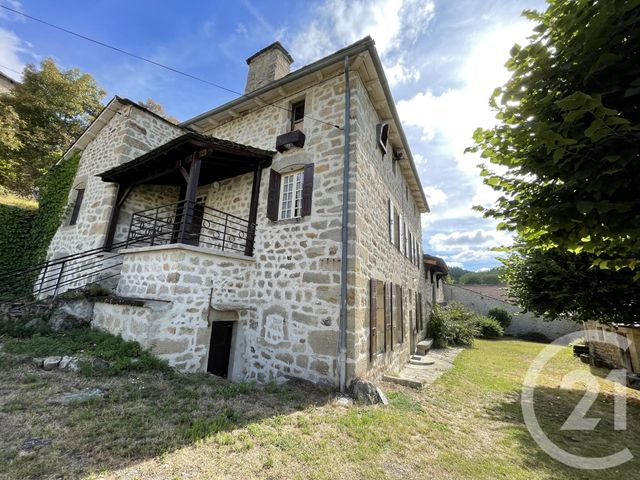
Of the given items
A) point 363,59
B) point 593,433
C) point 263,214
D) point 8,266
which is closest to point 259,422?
point 263,214

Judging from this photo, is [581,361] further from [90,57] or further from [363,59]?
[90,57]

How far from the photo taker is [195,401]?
4.01 metres

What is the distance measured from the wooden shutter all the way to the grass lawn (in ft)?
4.93

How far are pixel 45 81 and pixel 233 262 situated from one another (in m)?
20.8

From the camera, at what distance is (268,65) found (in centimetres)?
933

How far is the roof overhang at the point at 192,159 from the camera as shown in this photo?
6156 mm

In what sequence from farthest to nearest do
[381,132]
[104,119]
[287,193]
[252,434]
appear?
[104,119] < [381,132] < [287,193] < [252,434]

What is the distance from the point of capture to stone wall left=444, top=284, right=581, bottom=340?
21.7 m

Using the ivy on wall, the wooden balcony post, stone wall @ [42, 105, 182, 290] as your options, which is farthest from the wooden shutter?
the ivy on wall

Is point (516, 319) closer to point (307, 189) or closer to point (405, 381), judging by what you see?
point (405, 381)

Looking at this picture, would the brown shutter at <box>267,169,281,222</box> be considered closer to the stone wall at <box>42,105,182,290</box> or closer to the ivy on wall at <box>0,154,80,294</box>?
the stone wall at <box>42,105,182,290</box>

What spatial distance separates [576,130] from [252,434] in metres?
5.11

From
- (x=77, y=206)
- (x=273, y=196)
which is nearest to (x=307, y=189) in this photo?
(x=273, y=196)

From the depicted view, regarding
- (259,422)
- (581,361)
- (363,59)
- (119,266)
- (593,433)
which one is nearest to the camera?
(259,422)
